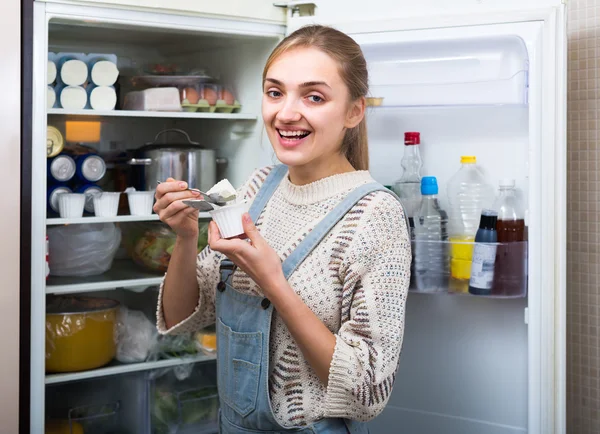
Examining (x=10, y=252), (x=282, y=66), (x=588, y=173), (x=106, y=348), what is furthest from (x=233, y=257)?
(x=588, y=173)

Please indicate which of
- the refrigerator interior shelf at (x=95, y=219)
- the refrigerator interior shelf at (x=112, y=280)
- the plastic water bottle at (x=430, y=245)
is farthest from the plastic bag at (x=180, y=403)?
the plastic water bottle at (x=430, y=245)

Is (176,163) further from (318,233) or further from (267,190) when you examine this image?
(318,233)

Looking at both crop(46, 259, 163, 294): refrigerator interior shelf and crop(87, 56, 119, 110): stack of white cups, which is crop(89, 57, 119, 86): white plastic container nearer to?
crop(87, 56, 119, 110): stack of white cups

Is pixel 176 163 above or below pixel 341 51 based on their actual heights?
below

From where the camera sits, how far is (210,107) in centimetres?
207

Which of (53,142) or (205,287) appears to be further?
(53,142)

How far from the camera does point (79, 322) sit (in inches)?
76.8

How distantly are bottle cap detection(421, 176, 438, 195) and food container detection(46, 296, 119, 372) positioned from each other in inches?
38.5

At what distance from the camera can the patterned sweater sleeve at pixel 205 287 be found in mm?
1368

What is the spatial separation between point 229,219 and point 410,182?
0.74 meters

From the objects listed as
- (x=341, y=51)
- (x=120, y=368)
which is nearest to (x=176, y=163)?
(x=120, y=368)

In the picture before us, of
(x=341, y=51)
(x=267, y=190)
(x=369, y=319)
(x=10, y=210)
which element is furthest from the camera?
(x=10, y=210)

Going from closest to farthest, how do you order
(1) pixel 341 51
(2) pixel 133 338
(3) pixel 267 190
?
(1) pixel 341 51, (3) pixel 267 190, (2) pixel 133 338

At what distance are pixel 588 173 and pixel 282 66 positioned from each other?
106 centimetres
